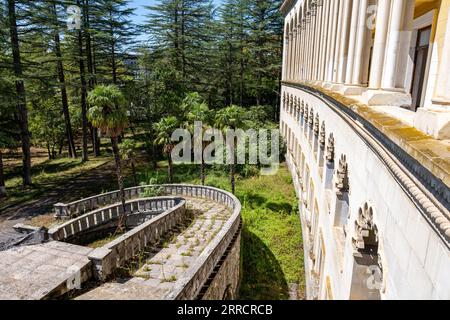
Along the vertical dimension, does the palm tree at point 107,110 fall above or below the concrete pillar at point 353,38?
below

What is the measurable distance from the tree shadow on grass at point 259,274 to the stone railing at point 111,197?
137 inches

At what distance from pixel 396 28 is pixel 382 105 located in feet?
5.80

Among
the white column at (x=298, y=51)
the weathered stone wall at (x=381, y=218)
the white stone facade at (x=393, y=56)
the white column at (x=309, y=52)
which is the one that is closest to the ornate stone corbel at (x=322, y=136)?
the weathered stone wall at (x=381, y=218)

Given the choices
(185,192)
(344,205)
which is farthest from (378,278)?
(185,192)

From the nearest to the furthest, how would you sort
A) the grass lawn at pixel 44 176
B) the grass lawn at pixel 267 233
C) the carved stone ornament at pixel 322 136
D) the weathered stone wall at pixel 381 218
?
the weathered stone wall at pixel 381 218 < the carved stone ornament at pixel 322 136 < the grass lawn at pixel 267 233 < the grass lawn at pixel 44 176

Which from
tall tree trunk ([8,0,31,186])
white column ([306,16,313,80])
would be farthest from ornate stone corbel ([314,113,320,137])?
tall tree trunk ([8,0,31,186])

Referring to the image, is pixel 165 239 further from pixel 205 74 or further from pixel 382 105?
pixel 205 74

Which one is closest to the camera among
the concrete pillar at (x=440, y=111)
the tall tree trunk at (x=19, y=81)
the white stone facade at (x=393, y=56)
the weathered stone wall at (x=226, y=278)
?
the concrete pillar at (x=440, y=111)

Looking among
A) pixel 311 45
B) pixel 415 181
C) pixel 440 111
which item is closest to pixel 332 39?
pixel 311 45

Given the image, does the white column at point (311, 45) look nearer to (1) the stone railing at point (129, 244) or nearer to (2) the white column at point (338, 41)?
(2) the white column at point (338, 41)

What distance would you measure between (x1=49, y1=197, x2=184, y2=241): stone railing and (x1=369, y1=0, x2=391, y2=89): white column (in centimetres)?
1212

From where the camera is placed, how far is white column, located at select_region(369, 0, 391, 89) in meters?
7.75

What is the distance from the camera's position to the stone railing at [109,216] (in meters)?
13.8

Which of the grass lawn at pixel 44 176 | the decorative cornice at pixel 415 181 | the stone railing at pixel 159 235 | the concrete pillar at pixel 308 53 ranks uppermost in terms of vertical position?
the concrete pillar at pixel 308 53
